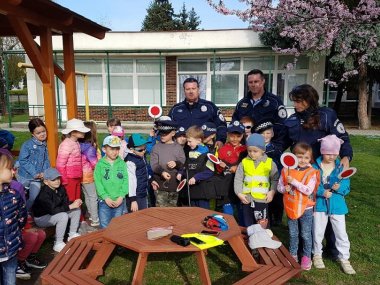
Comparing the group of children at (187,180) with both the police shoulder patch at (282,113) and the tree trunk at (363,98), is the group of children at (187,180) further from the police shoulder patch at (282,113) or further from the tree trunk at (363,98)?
the tree trunk at (363,98)

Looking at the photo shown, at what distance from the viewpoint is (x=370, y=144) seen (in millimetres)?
11688

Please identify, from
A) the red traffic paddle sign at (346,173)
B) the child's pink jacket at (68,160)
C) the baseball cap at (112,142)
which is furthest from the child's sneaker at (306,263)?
the child's pink jacket at (68,160)

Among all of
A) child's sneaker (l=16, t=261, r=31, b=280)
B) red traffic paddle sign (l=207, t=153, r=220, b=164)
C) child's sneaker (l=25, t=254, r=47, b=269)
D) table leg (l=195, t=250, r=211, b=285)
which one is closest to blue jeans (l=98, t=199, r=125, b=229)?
child's sneaker (l=25, t=254, r=47, b=269)

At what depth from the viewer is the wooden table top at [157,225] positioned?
2.74 meters

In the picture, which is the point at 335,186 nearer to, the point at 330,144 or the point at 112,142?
the point at 330,144

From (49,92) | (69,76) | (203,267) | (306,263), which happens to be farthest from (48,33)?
(306,263)

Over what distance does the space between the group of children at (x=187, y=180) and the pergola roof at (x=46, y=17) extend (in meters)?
1.32

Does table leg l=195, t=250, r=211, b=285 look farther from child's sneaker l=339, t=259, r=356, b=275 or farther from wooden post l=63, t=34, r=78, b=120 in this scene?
wooden post l=63, t=34, r=78, b=120

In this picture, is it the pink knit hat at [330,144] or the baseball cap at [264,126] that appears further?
the baseball cap at [264,126]

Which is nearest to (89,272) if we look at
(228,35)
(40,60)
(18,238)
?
(18,238)

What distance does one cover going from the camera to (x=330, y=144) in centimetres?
340

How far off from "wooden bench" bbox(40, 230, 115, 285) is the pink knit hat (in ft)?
7.66

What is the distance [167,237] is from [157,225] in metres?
0.34

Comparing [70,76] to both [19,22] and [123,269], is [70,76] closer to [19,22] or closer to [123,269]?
[19,22]
